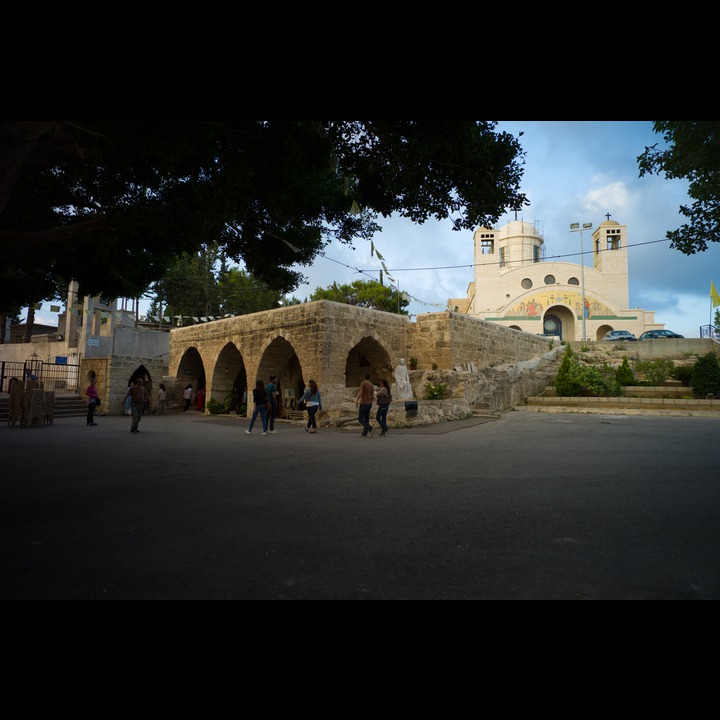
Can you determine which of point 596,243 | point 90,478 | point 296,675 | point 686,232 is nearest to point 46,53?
point 296,675

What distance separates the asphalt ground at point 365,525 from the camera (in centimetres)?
260

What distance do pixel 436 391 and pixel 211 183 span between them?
9.79m

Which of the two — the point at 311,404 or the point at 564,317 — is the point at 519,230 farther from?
the point at 311,404

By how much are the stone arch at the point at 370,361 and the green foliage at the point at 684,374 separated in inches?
397

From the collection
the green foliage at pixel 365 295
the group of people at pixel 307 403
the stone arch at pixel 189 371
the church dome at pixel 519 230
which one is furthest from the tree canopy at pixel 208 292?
the church dome at pixel 519 230

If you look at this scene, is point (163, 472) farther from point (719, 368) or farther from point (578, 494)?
point (719, 368)

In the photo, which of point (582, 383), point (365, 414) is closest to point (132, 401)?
point (365, 414)

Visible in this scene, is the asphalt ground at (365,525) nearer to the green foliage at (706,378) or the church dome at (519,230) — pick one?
the green foliage at (706,378)

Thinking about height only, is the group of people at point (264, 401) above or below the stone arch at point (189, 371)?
below

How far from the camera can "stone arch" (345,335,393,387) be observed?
16.0 meters

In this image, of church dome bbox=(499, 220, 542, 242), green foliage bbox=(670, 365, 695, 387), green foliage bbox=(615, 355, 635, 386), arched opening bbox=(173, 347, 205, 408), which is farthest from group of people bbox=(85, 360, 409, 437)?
church dome bbox=(499, 220, 542, 242)

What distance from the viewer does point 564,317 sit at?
41.7 m

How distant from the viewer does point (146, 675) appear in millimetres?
1771

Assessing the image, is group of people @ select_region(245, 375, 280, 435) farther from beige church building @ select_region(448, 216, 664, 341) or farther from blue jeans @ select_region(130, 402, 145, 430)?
beige church building @ select_region(448, 216, 664, 341)
